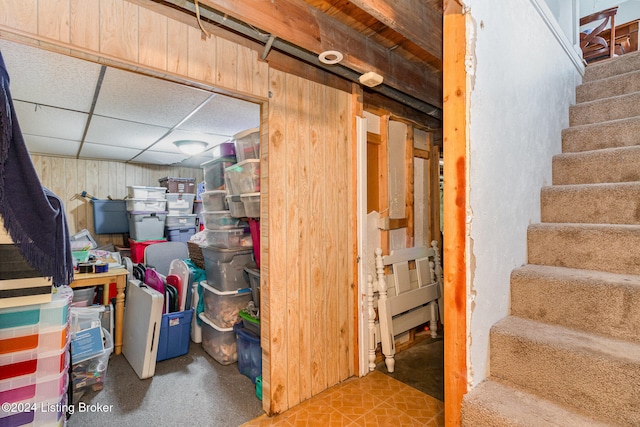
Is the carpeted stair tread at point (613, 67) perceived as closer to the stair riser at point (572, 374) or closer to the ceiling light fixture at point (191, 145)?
the stair riser at point (572, 374)

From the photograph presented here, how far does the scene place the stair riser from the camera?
952mm

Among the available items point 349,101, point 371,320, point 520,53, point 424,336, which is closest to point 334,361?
point 371,320

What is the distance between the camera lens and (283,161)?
6.27 feet

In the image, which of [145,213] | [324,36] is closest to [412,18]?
[324,36]

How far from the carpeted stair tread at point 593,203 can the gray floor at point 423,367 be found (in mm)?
1372

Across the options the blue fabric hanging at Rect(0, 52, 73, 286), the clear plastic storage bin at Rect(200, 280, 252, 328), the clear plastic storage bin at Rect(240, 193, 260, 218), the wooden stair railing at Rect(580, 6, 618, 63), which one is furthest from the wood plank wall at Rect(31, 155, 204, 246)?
the wooden stair railing at Rect(580, 6, 618, 63)

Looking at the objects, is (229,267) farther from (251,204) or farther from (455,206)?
(455,206)

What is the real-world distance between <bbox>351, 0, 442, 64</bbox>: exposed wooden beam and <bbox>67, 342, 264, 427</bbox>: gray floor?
244 cm

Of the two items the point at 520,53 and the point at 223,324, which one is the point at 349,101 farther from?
the point at 223,324

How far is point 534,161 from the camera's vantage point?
166 centimetres

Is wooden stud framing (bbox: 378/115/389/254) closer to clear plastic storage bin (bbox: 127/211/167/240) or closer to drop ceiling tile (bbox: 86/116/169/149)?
drop ceiling tile (bbox: 86/116/169/149)

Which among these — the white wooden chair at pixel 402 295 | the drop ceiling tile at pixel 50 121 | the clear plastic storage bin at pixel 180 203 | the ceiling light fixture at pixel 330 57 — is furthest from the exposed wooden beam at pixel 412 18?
the clear plastic storage bin at pixel 180 203

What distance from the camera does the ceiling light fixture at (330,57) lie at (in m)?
1.70

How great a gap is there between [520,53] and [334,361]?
223 centimetres
